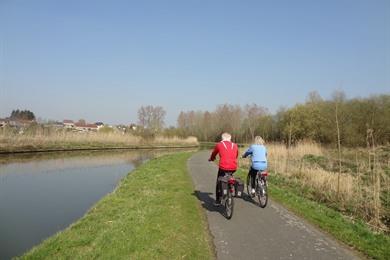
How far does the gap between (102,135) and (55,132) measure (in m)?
8.70

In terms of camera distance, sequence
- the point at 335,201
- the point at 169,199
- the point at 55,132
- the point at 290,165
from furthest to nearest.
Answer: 1. the point at 55,132
2. the point at 290,165
3. the point at 335,201
4. the point at 169,199

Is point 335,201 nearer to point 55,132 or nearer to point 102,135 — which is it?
point 55,132

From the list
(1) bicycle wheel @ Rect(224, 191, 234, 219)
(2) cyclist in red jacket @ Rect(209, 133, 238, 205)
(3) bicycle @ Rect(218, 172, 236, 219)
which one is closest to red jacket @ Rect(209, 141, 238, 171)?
(2) cyclist in red jacket @ Rect(209, 133, 238, 205)

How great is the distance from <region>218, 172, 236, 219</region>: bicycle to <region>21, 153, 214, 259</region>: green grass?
674mm

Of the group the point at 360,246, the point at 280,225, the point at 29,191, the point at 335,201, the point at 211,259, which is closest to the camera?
the point at 211,259

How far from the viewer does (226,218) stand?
9094mm

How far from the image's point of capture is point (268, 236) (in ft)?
24.7

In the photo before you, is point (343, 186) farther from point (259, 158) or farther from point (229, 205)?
point (229, 205)

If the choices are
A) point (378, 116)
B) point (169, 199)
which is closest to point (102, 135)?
point (378, 116)

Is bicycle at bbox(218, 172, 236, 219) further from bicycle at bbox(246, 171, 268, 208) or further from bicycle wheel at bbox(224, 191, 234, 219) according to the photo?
bicycle at bbox(246, 171, 268, 208)

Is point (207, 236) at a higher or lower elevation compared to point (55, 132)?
lower

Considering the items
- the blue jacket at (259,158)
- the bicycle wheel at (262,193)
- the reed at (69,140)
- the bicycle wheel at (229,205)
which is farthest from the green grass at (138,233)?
the reed at (69,140)

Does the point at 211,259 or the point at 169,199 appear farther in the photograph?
the point at 169,199

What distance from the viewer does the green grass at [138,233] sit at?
6543 mm
